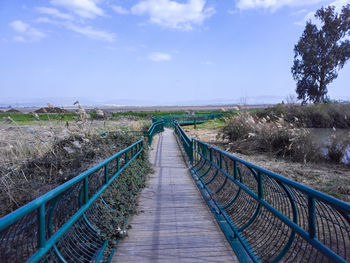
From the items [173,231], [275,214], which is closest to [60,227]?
[173,231]

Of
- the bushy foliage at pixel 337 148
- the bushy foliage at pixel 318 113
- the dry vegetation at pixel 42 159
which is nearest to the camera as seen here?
the dry vegetation at pixel 42 159

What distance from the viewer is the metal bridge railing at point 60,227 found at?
2.31 metres

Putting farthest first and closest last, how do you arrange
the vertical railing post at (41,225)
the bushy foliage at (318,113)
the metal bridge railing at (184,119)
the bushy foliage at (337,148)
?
1. the metal bridge railing at (184,119)
2. the bushy foliage at (318,113)
3. the bushy foliage at (337,148)
4. the vertical railing post at (41,225)

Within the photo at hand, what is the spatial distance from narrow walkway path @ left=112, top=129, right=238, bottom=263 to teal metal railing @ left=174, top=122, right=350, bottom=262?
0.80 feet

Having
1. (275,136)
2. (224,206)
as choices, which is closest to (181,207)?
(224,206)

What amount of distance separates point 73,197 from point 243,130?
45.7 feet

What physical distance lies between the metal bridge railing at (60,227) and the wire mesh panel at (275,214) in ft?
7.13

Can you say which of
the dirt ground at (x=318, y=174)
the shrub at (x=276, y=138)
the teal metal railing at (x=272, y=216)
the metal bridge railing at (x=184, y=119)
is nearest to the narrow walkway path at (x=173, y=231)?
the teal metal railing at (x=272, y=216)

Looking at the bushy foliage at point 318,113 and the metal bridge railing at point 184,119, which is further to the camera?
the metal bridge railing at point 184,119

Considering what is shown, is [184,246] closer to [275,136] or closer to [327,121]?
[275,136]

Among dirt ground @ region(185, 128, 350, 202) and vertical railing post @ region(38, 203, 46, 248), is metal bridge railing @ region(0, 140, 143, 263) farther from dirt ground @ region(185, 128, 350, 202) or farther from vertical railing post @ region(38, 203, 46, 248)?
dirt ground @ region(185, 128, 350, 202)

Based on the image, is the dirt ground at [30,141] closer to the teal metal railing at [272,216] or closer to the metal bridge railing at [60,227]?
the metal bridge railing at [60,227]

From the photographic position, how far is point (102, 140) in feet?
33.0

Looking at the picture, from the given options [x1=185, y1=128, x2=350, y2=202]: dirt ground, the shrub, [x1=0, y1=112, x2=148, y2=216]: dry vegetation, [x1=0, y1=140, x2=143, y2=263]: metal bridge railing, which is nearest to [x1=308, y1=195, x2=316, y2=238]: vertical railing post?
[x1=0, y1=140, x2=143, y2=263]: metal bridge railing
